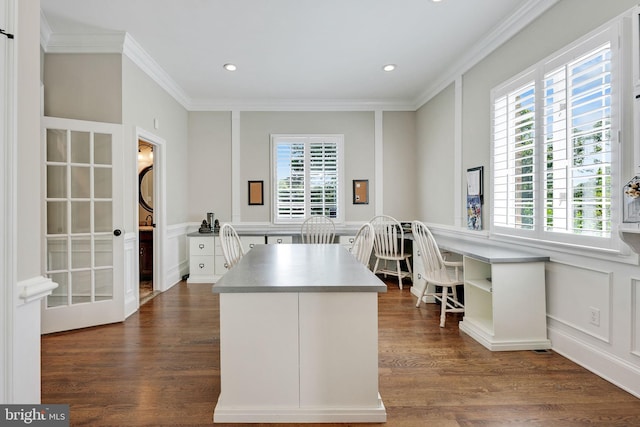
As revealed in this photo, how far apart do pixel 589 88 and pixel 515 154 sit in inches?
30.6

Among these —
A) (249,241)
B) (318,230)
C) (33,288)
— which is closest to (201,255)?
(249,241)

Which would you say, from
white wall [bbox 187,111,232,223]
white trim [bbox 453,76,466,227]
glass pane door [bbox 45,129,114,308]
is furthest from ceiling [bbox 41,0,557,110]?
glass pane door [bbox 45,129,114,308]

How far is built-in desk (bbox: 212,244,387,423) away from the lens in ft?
5.27

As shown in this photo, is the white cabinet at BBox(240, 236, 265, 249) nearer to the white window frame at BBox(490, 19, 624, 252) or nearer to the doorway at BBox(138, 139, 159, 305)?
the doorway at BBox(138, 139, 159, 305)

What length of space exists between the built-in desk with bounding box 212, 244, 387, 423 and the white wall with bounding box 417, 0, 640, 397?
1575mm

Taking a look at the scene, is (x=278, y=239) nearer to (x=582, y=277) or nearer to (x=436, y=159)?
(x=436, y=159)

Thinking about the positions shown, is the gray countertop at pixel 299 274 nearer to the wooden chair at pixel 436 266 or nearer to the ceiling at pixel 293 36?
the wooden chair at pixel 436 266

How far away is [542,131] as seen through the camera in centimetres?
256

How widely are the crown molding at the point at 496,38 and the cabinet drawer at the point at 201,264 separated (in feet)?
13.0

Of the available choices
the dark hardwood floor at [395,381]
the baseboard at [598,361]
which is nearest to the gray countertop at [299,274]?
the dark hardwood floor at [395,381]

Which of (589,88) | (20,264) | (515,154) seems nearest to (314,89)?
(515,154)

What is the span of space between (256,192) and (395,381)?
Answer: 3782mm

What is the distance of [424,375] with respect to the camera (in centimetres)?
213

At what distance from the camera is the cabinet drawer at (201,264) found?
4641 millimetres
